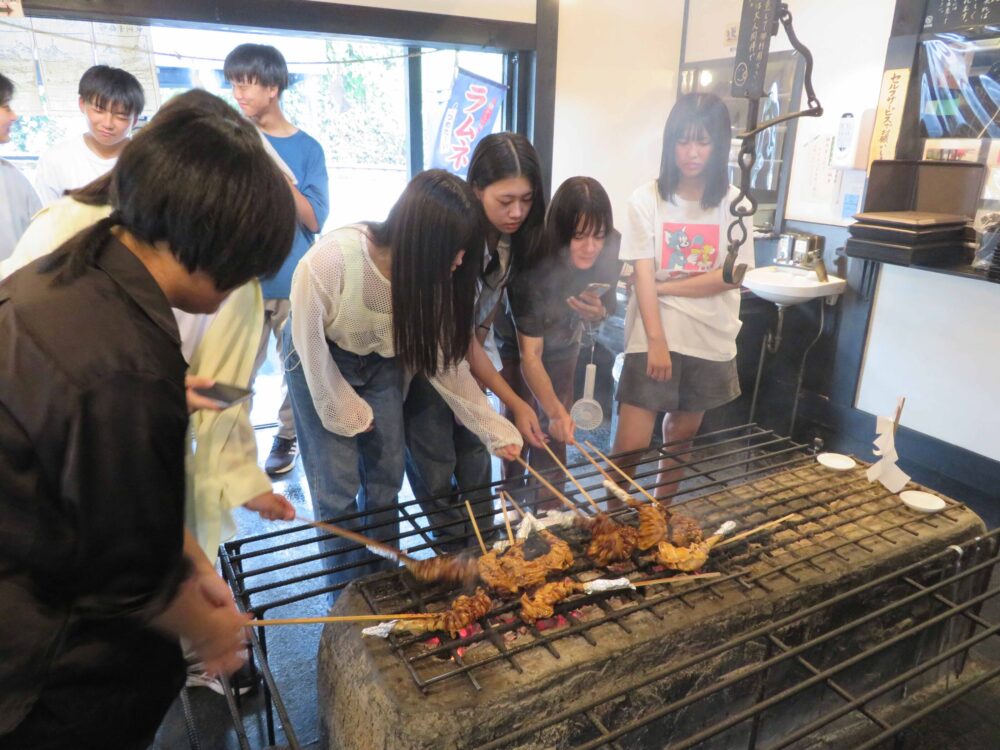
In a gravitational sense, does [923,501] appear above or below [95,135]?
below

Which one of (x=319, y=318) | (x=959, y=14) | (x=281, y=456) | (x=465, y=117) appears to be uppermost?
(x=959, y=14)

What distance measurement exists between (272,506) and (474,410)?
856mm

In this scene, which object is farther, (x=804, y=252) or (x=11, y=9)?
(x=804, y=252)

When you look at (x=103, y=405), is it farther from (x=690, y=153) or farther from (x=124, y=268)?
(x=690, y=153)

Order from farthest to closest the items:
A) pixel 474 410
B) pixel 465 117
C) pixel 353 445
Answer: pixel 465 117 < pixel 474 410 < pixel 353 445

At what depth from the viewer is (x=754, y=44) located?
200cm

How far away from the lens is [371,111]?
4.91m

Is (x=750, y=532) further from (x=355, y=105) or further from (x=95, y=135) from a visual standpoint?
(x=355, y=105)

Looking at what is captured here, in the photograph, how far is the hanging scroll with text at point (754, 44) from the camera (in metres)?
1.97

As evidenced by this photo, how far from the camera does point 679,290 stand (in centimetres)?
319

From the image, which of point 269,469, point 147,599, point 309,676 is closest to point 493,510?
point 309,676

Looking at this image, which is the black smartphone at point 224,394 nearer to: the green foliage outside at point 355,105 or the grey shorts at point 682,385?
the grey shorts at point 682,385

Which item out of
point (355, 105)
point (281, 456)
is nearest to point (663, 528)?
point (281, 456)

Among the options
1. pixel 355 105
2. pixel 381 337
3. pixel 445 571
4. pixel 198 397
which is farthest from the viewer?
pixel 355 105
